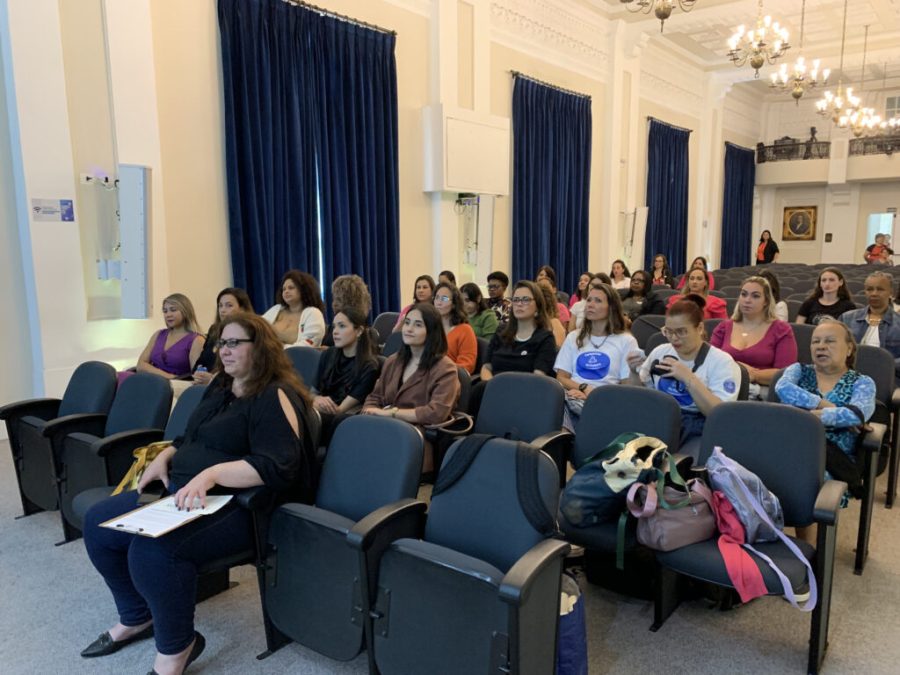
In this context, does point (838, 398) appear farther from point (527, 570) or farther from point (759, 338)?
point (527, 570)

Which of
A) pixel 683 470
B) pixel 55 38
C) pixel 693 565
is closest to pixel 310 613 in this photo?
pixel 693 565

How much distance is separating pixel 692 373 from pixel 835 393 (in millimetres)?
609

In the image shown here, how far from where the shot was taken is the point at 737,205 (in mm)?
16766

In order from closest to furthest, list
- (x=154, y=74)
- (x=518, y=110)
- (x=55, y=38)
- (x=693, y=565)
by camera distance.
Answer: (x=693, y=565)
(x=55, y=38)
(x=154, y=74)
(x=518, y=110)

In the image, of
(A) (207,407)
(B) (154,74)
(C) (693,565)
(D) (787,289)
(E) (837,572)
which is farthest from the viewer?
(D) (787,289)

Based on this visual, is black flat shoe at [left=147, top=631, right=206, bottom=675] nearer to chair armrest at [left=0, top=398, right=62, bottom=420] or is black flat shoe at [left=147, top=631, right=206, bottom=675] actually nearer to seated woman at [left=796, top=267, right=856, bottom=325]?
chair armrest at [left=0, top=398, right=62, bottom=420]

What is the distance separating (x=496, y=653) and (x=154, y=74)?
5.21m

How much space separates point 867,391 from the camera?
285cm

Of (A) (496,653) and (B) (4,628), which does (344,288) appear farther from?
(A) (496,653)

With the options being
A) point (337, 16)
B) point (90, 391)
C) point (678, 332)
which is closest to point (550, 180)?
point (337, 16)

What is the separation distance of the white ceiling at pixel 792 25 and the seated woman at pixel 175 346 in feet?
27.3

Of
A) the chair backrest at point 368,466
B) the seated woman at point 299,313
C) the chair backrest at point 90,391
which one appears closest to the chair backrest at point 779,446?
the chair backrest at point 368,466

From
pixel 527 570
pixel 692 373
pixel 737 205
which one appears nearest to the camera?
pixel 527 570

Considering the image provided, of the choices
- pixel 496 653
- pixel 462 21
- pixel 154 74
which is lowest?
pixel 496 653
